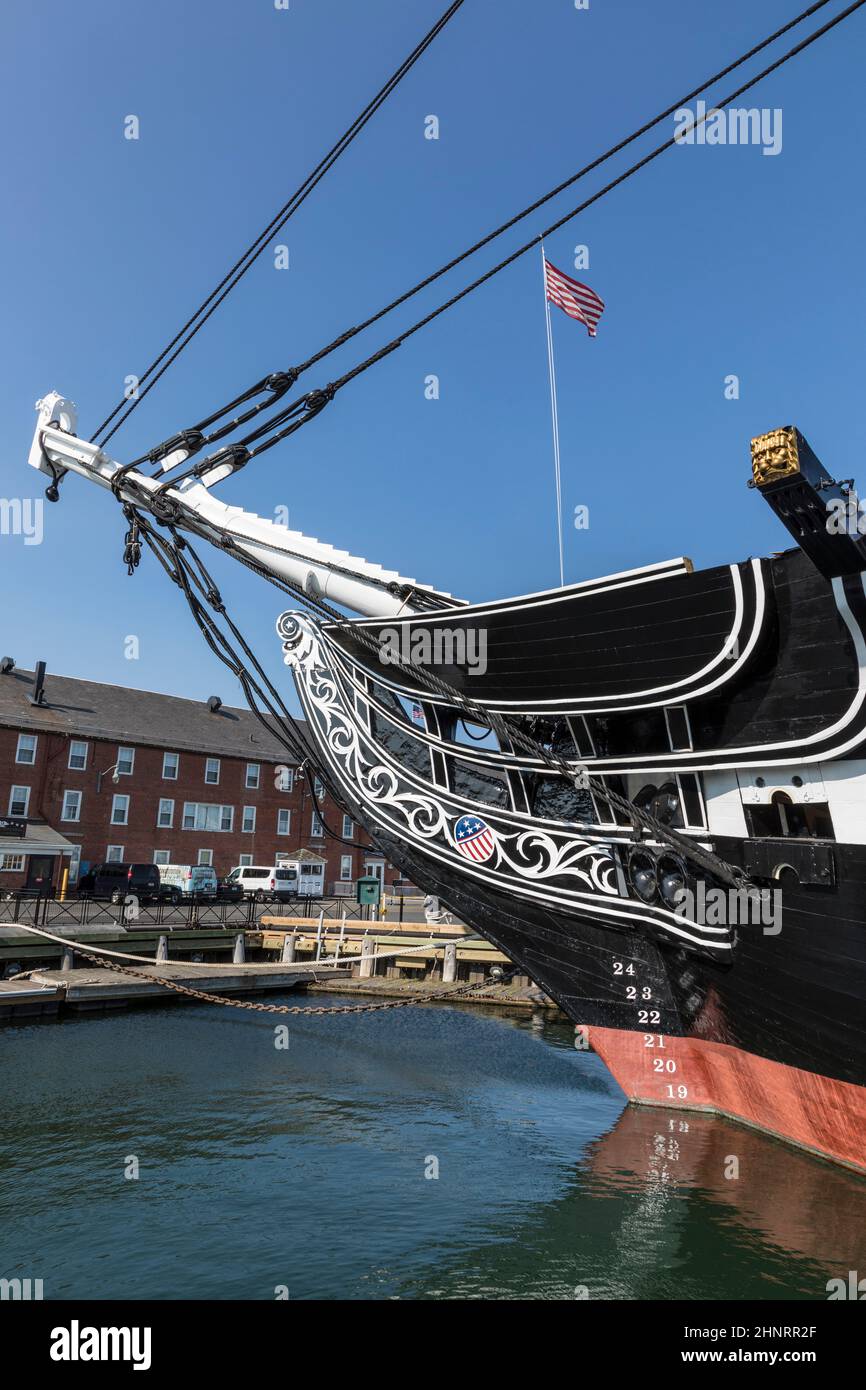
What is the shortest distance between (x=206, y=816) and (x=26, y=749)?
30.0ft

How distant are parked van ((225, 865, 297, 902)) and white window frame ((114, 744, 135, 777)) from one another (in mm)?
6868

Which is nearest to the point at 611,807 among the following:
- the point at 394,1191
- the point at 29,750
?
the point at 394,1191

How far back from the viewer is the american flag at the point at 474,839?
35.4 feet

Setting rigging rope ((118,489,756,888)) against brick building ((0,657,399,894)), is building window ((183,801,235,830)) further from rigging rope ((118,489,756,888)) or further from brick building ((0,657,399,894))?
rigging rope ((118,489,756,888))

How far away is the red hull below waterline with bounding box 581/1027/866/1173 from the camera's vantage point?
8242mm

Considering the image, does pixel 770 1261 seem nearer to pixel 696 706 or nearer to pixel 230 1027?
pixel 696 706

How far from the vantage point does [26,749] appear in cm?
3709

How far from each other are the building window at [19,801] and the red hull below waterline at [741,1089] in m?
32.6

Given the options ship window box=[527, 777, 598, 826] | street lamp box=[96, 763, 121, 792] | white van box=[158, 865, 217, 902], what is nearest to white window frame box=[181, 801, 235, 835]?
street lamp box=[96, 763, 121, 792]

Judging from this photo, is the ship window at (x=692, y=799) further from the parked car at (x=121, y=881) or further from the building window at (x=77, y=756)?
the building window at (x=77, y=756)

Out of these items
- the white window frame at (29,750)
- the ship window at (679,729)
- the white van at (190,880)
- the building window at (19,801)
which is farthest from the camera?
the white window frame at (29,750)

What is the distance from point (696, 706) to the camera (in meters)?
8.82

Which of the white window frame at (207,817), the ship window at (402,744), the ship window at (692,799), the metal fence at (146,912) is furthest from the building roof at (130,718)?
the ship window at (692,799)
